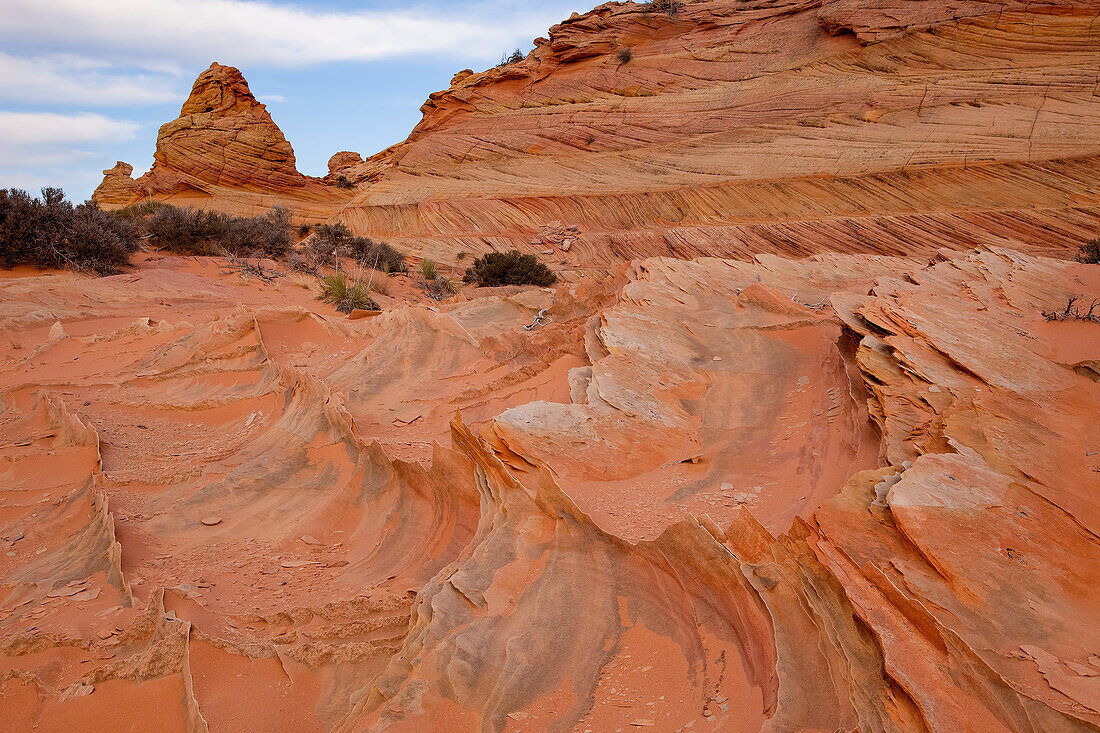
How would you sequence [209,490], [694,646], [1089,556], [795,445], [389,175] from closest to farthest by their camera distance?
[694,646], [1089,556], [795,445], [209,490], [389,175]

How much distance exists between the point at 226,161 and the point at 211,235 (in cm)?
1677

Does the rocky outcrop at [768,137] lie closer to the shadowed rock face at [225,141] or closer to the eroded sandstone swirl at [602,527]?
the shadowed rock face at [225,141]

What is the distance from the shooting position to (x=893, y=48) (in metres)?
20.9

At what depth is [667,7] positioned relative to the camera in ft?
88.0

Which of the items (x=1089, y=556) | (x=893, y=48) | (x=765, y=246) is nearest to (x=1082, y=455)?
(x=1089, y=556)

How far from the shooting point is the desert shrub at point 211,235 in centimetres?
1510

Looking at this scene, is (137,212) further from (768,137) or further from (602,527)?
(602,527)

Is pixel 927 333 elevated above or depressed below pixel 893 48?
below

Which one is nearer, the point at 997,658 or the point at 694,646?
the point at 997,658

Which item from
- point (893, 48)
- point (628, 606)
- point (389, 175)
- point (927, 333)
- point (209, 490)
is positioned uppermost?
point (893, 48)

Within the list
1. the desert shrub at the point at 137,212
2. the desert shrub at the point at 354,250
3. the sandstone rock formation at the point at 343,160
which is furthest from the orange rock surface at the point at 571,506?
the sandstone rock formation at the point at 343,160

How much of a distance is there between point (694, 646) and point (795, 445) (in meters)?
2.11

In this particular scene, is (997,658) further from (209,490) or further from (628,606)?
(209,490)

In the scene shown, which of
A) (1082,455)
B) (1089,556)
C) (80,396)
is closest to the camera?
(1089,556)
